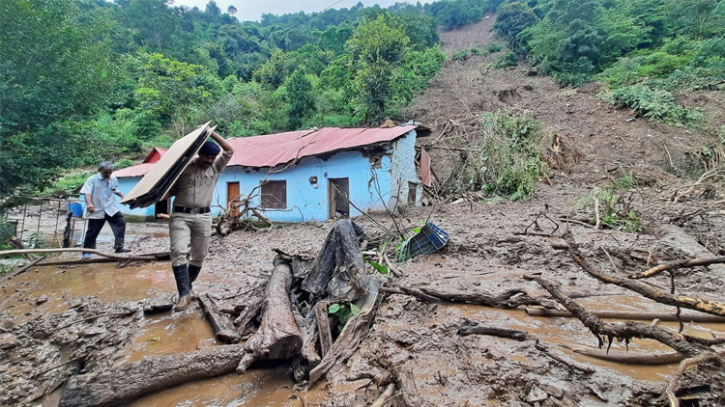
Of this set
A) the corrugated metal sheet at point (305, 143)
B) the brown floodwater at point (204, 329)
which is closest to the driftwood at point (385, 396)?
the brown floodwater at point (204, 329)

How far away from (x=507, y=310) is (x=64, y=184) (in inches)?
1009

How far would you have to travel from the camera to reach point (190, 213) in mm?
3426

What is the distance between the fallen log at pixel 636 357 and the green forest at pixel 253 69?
941 cm

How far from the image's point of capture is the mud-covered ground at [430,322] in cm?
183

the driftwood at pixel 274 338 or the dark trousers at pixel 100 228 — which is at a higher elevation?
the dark trousers at pixel 100 228

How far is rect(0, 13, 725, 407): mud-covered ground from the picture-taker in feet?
6.00

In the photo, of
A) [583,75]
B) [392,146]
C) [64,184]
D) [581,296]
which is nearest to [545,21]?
[583,75]

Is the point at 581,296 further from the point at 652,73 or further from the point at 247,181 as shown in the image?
the point at 652,73

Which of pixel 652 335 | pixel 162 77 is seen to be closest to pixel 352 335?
pixel 652 335

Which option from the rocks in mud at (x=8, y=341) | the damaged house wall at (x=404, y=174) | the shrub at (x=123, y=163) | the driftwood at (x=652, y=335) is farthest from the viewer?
the shrub at (x=123, y=163)

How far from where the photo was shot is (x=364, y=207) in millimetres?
11148

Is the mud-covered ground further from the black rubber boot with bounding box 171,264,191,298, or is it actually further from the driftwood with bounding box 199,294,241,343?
the black rubber boot with bounding box 171,264,191,298

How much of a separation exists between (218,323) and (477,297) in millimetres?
2470

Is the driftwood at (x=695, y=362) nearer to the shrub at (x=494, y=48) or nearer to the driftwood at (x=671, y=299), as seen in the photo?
the driftwood at (x=671, y=299)
